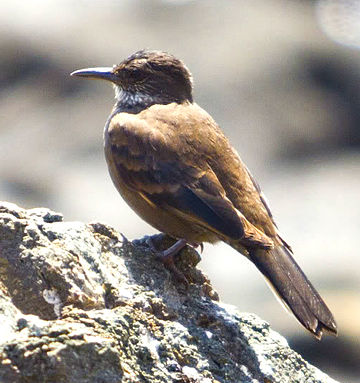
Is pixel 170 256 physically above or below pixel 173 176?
below

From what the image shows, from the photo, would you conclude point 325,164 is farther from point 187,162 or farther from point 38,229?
point 38,229

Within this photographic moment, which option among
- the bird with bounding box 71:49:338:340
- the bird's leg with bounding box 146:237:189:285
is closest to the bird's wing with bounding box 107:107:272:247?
the bird with bounding box 71:49:338:340

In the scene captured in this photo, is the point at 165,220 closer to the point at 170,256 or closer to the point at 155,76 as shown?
Result: the point at 170,256

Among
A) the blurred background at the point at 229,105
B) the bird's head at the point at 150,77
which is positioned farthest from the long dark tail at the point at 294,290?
the blurred background at the point at 229,105

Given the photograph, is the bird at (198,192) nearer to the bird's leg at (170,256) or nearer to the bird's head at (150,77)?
the bird's leg at (170,256)

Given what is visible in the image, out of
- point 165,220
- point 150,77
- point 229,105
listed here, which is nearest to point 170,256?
point 165,220

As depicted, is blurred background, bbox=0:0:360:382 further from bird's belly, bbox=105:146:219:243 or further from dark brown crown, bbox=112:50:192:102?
bird's belly, bbox=105:146:219:243

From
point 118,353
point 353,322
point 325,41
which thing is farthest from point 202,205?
point 325,41
